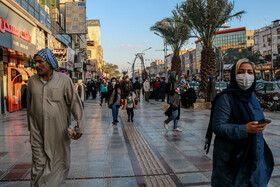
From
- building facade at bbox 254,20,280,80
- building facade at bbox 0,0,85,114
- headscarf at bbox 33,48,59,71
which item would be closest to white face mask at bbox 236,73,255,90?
headscarf at bbox 33,48,59,71

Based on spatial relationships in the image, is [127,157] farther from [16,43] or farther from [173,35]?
[173,35]

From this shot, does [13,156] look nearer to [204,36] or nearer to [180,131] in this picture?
[180,131]

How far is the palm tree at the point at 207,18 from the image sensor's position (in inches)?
640

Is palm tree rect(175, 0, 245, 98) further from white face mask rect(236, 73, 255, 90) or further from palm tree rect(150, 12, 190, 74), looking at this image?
white face mask rect(236, 73, 255, 90)

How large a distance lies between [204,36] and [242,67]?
1542cm

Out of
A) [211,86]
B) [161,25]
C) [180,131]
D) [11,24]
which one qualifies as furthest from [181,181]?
[161,25]

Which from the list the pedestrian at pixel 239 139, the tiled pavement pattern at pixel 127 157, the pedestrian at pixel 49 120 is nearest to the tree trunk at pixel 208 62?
the tiled pavement pattern at pixel 127 157

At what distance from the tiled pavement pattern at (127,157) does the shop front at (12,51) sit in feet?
19.6

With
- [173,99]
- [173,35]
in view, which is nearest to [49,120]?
[173,99]

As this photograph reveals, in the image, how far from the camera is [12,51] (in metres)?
13.7

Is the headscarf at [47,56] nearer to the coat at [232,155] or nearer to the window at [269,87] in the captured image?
the coat at [232,155]

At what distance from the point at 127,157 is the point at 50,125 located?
2.98 meters

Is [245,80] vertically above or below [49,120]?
above

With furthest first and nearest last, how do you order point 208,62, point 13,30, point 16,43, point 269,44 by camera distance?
point 269,44 → point 208,62 → point 16,43 → point 13,30
